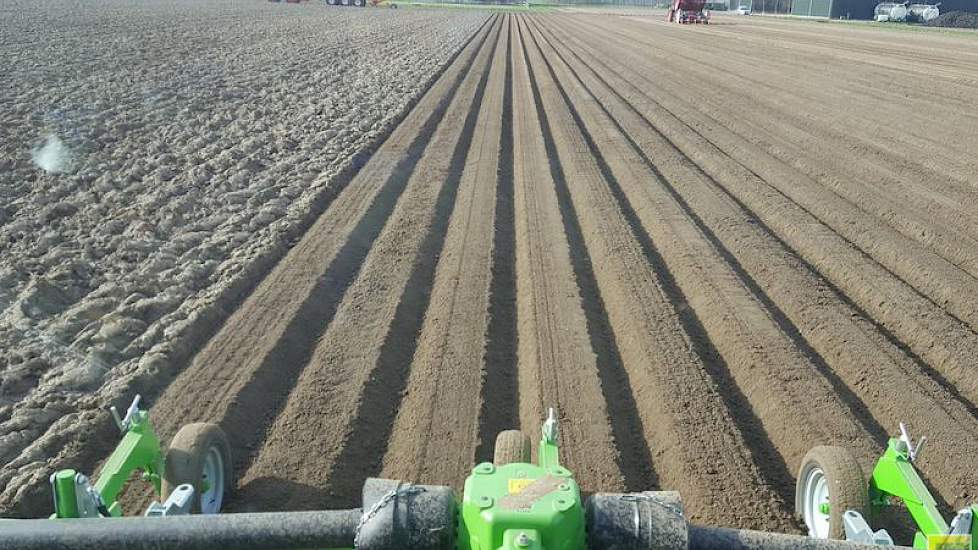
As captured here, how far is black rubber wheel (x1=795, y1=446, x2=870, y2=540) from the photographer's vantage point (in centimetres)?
351

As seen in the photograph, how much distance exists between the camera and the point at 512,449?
11.9 feet

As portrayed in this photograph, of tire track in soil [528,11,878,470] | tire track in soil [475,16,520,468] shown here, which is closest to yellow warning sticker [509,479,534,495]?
tire track in soil [475,16,520,468]

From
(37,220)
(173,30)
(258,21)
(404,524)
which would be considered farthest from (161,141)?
(258,21)

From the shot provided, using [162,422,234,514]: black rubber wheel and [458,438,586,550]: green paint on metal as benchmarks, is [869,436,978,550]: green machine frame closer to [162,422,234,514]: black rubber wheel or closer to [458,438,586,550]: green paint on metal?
[458,438,586,550]: green paint on metal

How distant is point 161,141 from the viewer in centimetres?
1171

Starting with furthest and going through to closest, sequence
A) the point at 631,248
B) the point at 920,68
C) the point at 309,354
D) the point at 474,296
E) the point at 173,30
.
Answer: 1. the point at 173,30
2. the point at 920,68
3. the point at 631,248
4. the point at 474,296
5. the point at 309,354

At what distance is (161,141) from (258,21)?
31.3m

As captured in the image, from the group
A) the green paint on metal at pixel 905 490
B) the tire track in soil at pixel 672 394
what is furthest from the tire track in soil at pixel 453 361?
the green paint on metal at pixel 905 490

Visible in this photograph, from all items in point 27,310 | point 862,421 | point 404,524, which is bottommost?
point 862,421

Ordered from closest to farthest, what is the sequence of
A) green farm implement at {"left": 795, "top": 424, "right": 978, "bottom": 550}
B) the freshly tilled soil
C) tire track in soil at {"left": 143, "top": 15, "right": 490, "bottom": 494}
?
1. green farm implement at {"left": 795, "top": 424, "right": 978, "bottom": 550}
2. tire track in soil at {"left": 143, "top": 15, "right": 490, "bottom": 494}
3. the freshly tilled soil

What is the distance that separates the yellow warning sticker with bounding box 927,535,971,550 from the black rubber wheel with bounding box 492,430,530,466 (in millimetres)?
1675

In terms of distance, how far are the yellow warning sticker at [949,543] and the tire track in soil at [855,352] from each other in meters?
2.19

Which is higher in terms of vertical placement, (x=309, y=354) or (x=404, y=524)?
(x=404, y=524)

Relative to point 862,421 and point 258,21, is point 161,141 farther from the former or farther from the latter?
point 258,21
